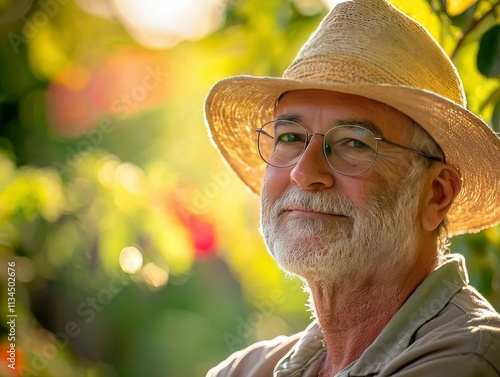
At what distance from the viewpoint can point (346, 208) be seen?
2.64 m

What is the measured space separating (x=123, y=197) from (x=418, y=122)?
1920 mm

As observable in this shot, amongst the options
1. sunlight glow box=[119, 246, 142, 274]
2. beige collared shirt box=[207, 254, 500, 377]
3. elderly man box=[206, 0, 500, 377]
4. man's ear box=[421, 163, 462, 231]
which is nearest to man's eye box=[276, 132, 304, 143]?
elderly man box=[206, 0, 500, 377]

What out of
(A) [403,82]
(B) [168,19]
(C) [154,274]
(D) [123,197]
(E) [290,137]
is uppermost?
(A) [403,82]

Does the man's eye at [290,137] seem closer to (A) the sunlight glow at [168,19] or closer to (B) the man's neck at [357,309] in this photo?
(B) the man's neck at [357,309]

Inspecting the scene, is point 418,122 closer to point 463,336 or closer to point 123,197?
point 463,336

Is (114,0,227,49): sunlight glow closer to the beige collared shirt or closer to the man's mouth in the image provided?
the man's mouth

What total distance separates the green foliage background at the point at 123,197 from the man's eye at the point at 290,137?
725mm

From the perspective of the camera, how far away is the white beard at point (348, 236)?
2633mm

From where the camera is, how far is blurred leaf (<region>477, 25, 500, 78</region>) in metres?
2.72

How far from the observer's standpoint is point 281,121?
111 inches

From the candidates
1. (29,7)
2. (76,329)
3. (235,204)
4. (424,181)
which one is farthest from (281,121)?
(76,329)

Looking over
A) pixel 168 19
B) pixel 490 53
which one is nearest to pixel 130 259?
pixel 168 19

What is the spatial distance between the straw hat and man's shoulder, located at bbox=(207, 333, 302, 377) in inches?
26.1

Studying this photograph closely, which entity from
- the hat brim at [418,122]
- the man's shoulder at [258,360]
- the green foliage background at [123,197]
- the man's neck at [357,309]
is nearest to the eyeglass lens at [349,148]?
the hat brim at [418,122]
